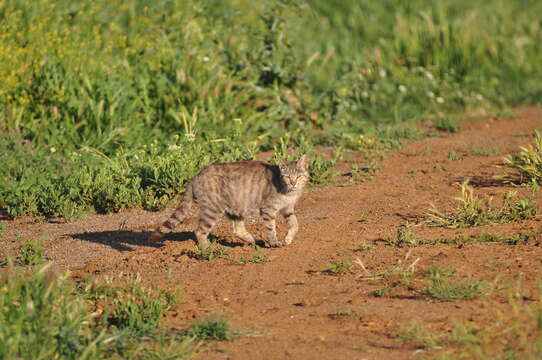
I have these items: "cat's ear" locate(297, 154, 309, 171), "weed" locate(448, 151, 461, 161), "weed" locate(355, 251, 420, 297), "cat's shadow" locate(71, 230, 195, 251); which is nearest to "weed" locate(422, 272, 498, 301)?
"weed" locate(355, 251, 420, 297)

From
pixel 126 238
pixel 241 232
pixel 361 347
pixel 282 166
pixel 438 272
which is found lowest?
pixel 126 238

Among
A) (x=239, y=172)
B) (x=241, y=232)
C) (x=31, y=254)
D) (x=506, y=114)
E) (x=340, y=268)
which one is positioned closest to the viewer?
(x=340, y=268)

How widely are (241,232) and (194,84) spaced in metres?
3.89

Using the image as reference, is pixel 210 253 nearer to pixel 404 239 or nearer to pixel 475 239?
pixel 404 239

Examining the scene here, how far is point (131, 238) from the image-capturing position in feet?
27.2

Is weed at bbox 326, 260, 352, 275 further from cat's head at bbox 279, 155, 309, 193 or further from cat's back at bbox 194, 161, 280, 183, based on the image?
cat's back at bbox 194, 161, 280, 183

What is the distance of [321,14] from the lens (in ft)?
52.5

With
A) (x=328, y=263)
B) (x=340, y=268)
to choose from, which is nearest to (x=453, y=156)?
(x=328, y=263)

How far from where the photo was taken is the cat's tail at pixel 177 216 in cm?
762

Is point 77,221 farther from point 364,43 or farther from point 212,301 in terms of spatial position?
point 364,43

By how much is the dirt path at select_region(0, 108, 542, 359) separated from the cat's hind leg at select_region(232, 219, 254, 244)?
14 centimetres

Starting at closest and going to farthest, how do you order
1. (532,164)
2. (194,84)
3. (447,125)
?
(532,164) < (194,84) < (447,125)

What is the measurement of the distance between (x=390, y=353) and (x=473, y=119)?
7.48m

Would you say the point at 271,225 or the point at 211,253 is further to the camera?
the point at 271,225
